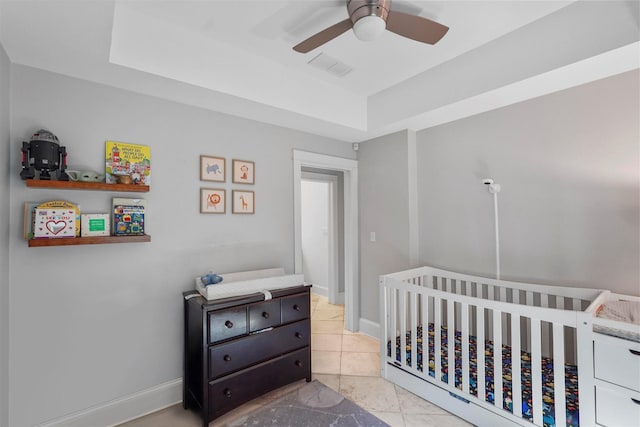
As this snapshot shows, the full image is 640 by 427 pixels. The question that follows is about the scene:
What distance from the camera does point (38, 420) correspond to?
1.75 meters

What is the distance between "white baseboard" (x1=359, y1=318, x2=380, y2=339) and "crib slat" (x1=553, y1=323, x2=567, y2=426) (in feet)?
5.98

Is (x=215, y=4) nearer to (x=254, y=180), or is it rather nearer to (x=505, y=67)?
(x=254, y=180)

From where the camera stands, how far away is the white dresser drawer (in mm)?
1410

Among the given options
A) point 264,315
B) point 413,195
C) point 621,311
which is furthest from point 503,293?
point 264,315

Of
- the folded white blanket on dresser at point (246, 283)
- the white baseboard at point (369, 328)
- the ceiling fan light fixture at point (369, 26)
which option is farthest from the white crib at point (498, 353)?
the ceiling fan light fixture at point (369, 26)

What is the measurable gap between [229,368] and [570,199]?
267 centimetres

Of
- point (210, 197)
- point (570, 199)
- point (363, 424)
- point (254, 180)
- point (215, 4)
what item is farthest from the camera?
point (254, 180)

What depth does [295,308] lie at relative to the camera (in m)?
2.38

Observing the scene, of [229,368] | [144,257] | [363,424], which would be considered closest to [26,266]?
[144,257]

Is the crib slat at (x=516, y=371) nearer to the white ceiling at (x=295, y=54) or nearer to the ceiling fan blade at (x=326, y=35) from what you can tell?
the white ceiling at (x=295, y=54)

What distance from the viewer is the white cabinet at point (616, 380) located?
141cm

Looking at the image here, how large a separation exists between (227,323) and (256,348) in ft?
1.05

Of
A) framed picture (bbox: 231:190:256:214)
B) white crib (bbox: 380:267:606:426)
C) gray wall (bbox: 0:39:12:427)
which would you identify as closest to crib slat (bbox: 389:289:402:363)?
white crib (bbox: 380:267:606:426)

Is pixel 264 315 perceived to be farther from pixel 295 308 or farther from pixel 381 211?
pixel 381 211
